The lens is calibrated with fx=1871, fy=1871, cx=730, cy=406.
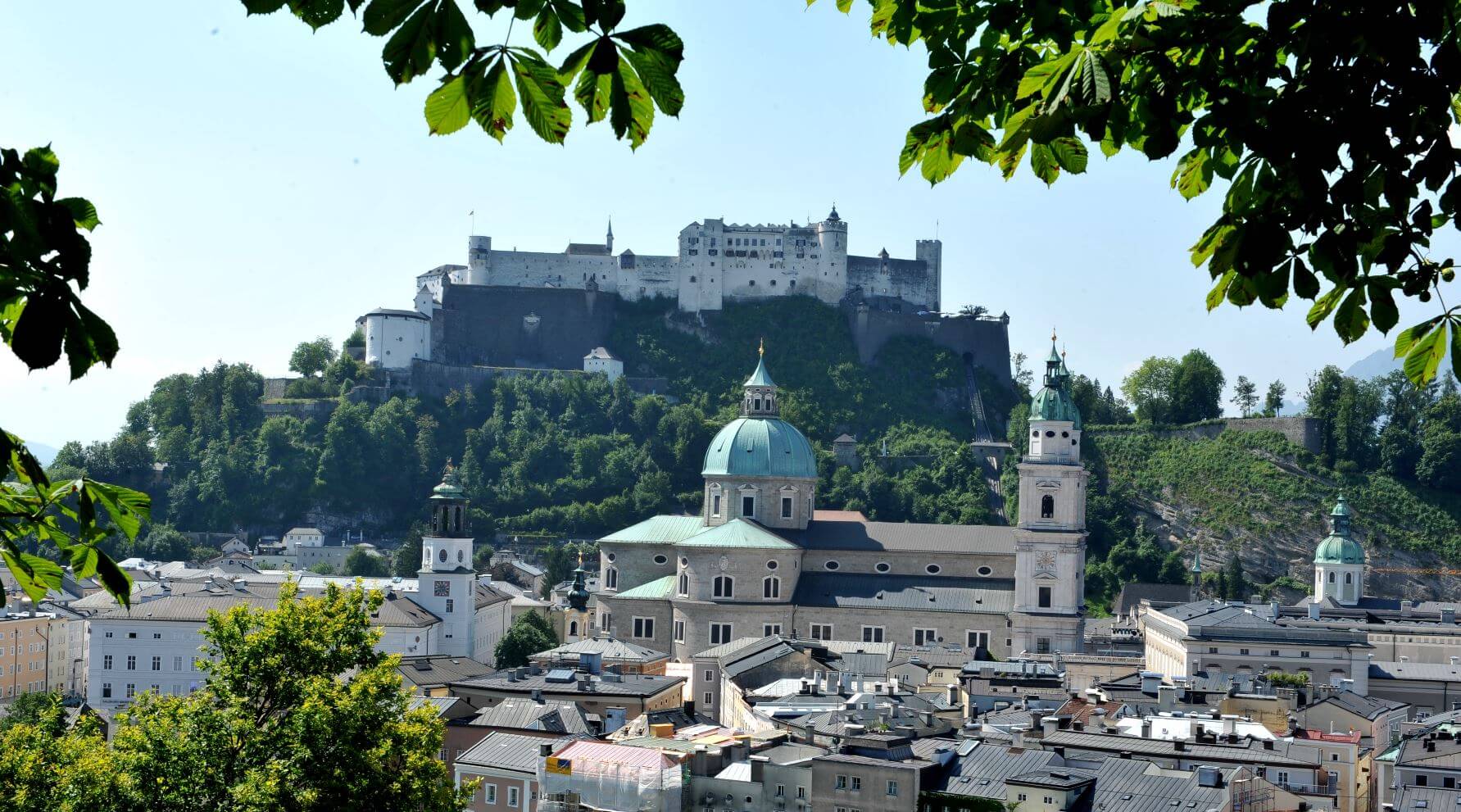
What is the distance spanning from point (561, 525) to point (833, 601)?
A: 37.3m

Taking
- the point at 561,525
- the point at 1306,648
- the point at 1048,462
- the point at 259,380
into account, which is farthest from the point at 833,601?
the point at 259,380

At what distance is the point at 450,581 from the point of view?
62844 mm

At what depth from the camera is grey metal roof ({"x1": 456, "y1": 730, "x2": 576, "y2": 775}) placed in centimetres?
3784

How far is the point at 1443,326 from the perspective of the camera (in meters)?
5.09

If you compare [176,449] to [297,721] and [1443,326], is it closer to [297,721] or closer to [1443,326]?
[297,721]

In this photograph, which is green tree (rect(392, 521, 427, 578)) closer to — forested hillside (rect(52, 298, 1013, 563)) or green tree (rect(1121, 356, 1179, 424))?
forested hillside (rect(52, 298, 1013, 563))

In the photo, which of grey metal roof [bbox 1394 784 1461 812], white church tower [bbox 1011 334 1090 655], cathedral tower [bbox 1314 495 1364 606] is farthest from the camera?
cathedral tower [bbox 1314 495 1364 606]

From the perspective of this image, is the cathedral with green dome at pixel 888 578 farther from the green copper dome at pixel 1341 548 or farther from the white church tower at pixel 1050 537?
the green copper dome at pixel 1341 548

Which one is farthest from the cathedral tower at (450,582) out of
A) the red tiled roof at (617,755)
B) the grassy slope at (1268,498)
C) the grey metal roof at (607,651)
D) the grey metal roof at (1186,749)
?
the grassy slope at (1268,498)

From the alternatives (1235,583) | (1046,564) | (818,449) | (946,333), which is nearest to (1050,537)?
→ (1046,564)

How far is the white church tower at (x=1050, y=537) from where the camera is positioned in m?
57.7

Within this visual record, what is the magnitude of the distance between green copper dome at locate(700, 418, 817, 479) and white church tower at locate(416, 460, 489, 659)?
8701mm

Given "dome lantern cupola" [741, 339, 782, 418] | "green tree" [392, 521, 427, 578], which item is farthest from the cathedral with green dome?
"green tree" [392, 521, 427, 578]

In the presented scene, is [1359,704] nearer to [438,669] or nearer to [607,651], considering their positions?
[607,651]
